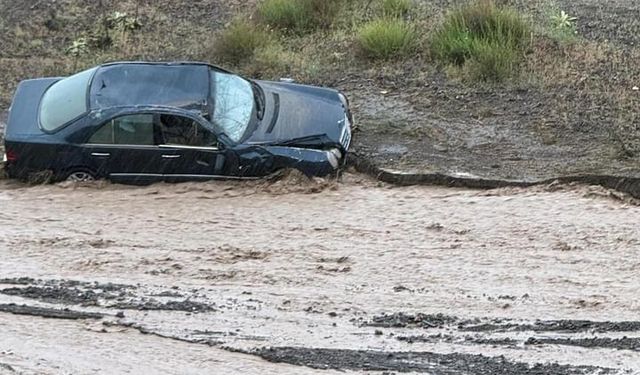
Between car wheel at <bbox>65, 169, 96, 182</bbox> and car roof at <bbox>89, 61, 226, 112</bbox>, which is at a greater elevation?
car roof at <bbox>89, 61, 226, 112</bbox>

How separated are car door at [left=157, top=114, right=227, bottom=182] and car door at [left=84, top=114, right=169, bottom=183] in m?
0.10

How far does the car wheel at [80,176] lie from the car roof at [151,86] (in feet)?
2.51

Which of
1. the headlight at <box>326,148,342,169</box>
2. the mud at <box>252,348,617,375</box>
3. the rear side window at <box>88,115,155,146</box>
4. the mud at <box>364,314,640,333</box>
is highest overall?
the rear side window at <box>88,115,155,146</box>

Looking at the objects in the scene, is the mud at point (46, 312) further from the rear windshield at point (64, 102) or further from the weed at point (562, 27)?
the weed at point (562, 27)

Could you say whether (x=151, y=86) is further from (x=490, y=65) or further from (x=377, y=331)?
(x=490, y=65)

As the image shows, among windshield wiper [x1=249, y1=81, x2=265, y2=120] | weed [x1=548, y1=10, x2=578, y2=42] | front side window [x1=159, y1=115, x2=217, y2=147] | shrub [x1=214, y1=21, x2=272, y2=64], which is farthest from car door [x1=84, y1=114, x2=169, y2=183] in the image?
weed [x1=548, y1=10, x2=578, y2=42]

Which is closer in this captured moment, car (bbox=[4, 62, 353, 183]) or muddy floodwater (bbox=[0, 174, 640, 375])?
muddy floodwater (bbox=[0, 174, 640, 375])

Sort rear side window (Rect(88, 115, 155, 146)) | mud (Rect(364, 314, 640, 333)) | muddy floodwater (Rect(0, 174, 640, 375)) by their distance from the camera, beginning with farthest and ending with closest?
rear side window (Rect(88, 115, 155, 146))
mud (Rect(364, 314, 640, 333))
muddy floodwater (Rect(0, 174, 640, 375))

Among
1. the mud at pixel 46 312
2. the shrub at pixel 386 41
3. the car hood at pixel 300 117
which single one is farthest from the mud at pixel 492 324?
the shrub at pixel 386 41

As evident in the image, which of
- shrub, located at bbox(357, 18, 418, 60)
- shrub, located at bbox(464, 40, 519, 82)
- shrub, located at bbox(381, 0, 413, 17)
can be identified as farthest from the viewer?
shrub, located at bbox(381, 0, 413, 17)

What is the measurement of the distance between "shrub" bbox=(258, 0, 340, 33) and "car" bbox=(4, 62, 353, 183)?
15.2 ft

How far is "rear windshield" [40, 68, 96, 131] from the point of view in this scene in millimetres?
10531

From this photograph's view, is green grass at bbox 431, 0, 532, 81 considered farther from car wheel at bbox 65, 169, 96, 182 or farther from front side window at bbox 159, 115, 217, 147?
car wheel at bbox 65, 169, 96, 182

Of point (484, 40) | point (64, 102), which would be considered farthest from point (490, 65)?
point (64, 102)
